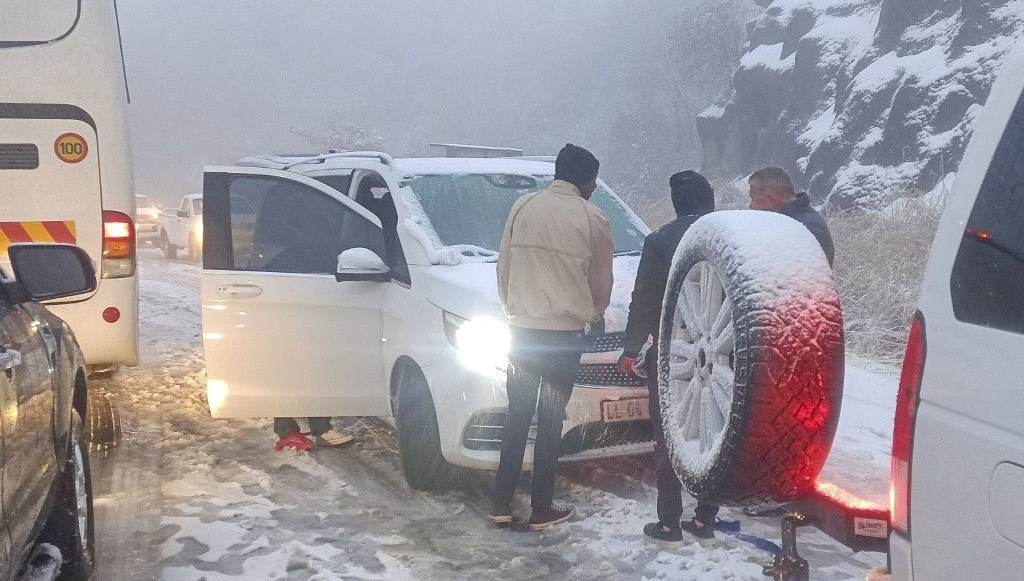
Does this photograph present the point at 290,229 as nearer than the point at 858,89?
Yes

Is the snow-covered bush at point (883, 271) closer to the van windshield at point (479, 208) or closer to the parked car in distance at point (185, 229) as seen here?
the van windshield at point (479, 208)

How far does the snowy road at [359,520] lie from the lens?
13.3ft

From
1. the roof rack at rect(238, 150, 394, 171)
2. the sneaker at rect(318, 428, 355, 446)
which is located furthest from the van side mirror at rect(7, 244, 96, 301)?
the sneaker at rect(318, 428, 355, 446)

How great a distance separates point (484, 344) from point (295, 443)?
6.23 feet

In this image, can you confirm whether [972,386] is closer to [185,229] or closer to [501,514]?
[501,514]

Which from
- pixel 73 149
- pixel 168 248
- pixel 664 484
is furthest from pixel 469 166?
pixel 168 248

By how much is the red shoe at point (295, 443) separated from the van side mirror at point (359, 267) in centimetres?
127

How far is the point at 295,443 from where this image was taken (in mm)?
5887

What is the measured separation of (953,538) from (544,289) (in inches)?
109

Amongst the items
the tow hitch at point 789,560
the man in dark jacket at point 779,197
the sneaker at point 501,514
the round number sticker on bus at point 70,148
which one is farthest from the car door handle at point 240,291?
the tow hitch at point 789,560

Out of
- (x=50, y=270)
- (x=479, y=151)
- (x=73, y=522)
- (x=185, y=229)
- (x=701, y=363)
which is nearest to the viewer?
(x=701, y=363)

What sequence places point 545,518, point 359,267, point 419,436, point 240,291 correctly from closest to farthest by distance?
point 545,518 → point 419,436 → point 359,267 → point 240,291

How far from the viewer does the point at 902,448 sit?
1.94 m

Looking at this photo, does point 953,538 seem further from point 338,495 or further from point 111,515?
point 111,515
